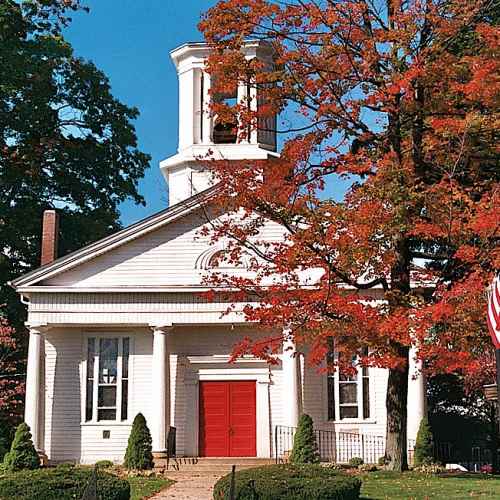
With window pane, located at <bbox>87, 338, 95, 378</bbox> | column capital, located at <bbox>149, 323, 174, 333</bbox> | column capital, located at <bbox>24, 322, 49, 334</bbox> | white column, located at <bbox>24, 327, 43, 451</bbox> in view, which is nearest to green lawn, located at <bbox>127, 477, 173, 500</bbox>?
white column, located at <bbox>24, 327, 43, 451</bbox>

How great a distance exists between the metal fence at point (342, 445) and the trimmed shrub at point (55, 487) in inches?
487

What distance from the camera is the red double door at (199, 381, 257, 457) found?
93.1 feet

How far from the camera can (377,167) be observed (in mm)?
19922

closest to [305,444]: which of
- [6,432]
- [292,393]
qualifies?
[292,393]

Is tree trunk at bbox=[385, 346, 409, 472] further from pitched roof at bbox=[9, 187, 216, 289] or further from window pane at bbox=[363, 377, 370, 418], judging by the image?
pitched roof at bbox=[9, 187, 216, 289]

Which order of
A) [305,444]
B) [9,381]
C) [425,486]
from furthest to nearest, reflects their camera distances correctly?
[9,381] → [305,444] → [425,486]

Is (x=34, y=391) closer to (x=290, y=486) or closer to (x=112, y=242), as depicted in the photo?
(x=112, y=242)

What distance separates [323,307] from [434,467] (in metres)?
6.41

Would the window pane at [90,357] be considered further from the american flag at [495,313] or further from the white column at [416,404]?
the american flag at [495,313]

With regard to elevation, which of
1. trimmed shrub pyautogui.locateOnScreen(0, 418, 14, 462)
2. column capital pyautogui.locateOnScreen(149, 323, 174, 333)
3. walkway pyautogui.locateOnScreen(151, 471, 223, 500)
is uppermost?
column capital pyautogui.locateOnScreen(149, 323, 174, 333)

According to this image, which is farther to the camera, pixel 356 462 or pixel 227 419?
pixel 227 419

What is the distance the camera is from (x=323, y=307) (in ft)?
66.7

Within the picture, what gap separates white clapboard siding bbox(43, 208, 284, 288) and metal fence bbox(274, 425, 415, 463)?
214 inches

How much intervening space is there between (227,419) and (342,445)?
11.6 feet
